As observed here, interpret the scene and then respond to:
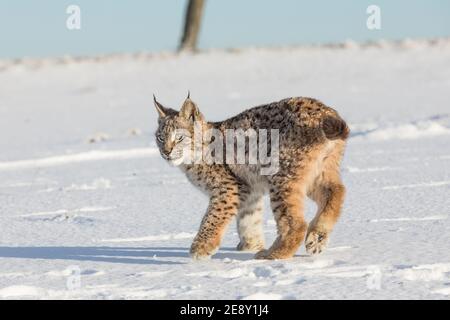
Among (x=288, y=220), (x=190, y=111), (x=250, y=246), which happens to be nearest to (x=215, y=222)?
(x=250, y=246)

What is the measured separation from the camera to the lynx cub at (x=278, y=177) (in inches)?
221

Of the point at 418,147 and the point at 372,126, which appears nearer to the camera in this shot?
the point at 418,147

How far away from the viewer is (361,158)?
1028cm

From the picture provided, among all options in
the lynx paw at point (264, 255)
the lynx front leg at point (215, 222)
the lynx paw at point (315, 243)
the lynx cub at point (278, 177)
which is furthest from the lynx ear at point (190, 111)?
the lynx paw at point (315, 243)

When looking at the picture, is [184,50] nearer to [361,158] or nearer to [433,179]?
[361,158]

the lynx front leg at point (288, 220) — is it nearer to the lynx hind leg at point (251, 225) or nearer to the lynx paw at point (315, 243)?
the lynx paw at point (315, 243)

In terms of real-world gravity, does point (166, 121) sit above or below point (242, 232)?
above

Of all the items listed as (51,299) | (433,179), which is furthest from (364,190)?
(51,299)

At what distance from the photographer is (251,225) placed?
6.09 metres

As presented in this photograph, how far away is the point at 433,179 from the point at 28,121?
10.3 metres

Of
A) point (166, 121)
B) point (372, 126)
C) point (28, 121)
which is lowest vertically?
point (28, 121)

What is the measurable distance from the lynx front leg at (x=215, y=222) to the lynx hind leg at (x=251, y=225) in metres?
0.15
